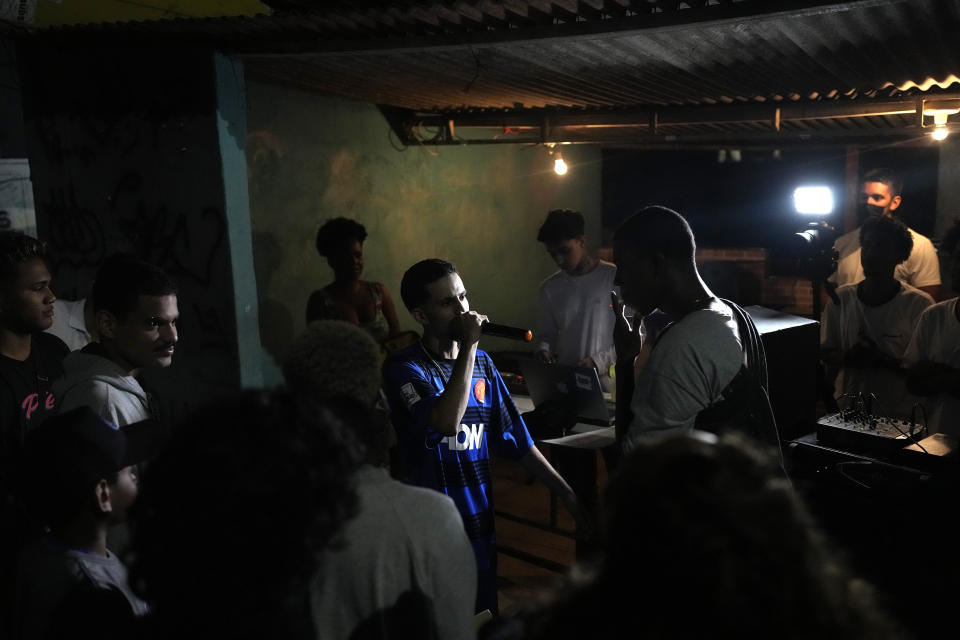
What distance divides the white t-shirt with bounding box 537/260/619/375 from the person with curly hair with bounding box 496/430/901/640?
13.5 ft

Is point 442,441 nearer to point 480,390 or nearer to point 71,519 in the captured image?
point 480,390

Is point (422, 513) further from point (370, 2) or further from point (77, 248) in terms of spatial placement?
point (77, 248)

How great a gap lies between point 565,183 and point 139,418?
8.97m

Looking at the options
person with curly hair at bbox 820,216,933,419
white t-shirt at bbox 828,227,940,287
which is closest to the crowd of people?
person with curly hair at bbox 820,216,933,419

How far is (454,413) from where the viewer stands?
2523 mm

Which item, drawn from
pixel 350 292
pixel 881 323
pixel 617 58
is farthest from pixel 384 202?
pixel 881 323

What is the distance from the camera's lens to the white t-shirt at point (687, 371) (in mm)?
2254

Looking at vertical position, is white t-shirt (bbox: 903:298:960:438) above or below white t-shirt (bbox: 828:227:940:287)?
below

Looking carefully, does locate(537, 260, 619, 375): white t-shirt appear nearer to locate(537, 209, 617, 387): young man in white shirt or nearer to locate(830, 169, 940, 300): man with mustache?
locate(537, 209, 617, 387): young man in white shirt

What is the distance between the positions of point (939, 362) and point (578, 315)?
2198mm

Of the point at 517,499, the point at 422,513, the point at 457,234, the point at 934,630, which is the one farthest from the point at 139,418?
the point at 457,234

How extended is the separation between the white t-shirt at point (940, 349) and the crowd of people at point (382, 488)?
0.7 inches

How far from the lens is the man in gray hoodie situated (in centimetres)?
248

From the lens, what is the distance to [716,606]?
0.81 m
